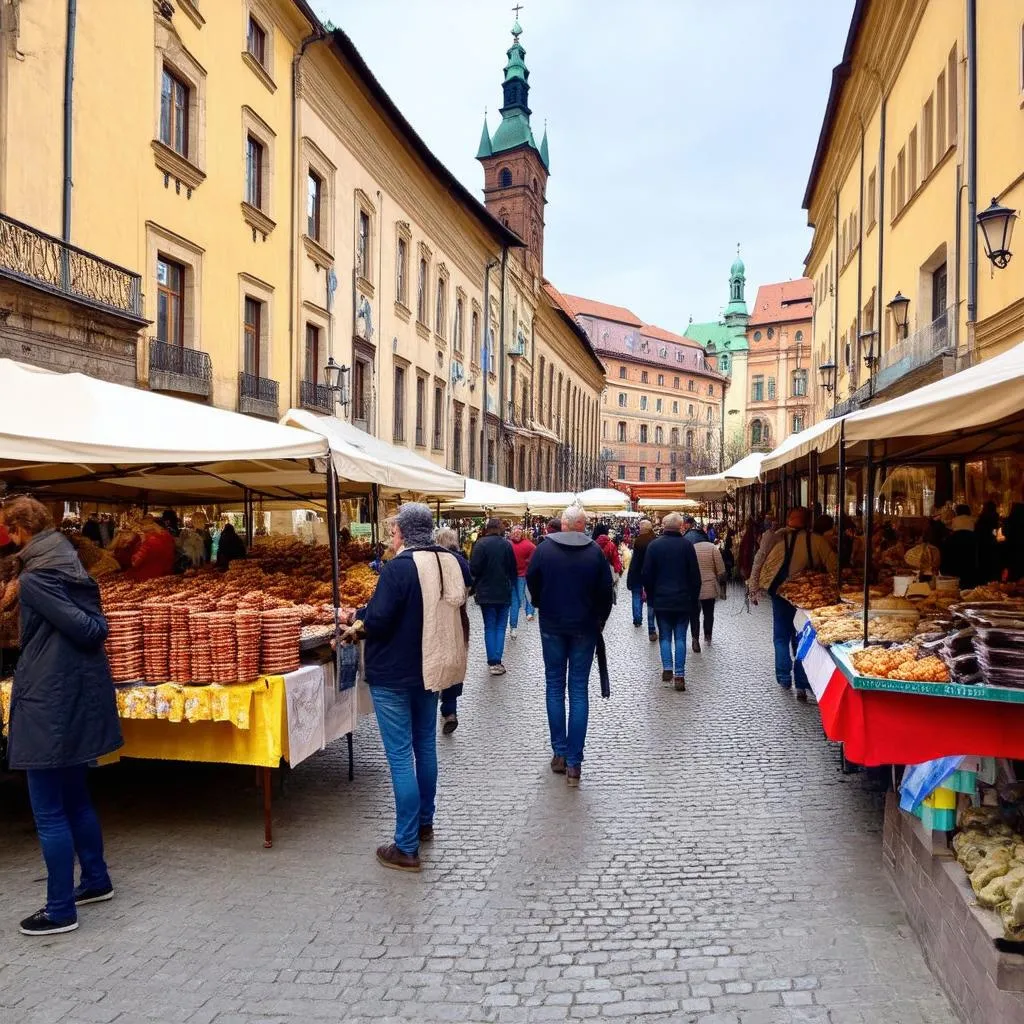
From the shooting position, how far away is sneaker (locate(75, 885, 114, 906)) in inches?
174

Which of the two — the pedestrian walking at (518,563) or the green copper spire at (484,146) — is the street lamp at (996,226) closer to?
the pedestrian walking at (518,563)

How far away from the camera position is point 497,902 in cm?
451

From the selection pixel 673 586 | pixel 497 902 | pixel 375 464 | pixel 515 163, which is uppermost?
pixel 515 163

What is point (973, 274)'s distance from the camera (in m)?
12.9

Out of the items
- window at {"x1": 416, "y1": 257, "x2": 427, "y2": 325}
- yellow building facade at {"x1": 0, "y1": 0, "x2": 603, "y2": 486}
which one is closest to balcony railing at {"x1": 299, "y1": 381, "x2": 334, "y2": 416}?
yellow building facade at {"x1": 0, "y1": 0, "x2": 603, "y2": 486}

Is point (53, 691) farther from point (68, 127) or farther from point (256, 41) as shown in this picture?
point (256, 41)

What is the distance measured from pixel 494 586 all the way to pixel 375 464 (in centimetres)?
428

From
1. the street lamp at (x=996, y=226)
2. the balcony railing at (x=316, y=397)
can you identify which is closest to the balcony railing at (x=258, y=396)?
the balcony railing at (x=316, y=397)

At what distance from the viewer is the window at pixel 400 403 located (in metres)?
27.9

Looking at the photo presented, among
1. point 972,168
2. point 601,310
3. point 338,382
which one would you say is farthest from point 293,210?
point 601,310

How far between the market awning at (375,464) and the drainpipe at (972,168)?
25.6 feet

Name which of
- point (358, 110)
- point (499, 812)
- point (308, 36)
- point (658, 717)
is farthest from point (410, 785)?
point (358, 110)

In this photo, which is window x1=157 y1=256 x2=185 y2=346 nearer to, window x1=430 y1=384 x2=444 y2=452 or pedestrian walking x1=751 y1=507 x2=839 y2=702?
pedestrian walking x1=751 y1=507 x2=839 y2=702

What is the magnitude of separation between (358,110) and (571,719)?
2156 cm
